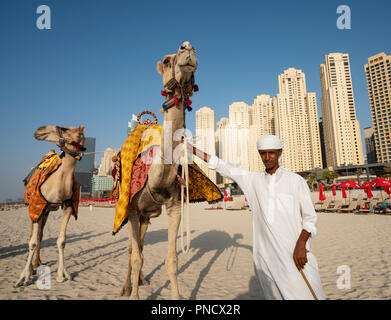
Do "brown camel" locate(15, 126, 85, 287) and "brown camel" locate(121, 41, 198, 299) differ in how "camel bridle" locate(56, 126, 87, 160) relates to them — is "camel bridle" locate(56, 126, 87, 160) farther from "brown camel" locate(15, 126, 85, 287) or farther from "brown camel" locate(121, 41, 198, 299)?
"brown camel" locate(121, 41, 198, 299)

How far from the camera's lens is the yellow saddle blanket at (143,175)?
333 cm

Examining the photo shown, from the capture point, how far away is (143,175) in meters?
3.40

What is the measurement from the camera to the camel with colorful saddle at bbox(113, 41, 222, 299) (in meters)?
2.90

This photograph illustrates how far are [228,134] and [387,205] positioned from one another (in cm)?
8173

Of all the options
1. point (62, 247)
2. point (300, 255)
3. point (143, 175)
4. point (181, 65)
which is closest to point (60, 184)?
point (62, 247)

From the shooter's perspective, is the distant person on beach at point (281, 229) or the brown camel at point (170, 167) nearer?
the distant person on beach at point (281, 229)

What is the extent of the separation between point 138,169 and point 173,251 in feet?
4.60

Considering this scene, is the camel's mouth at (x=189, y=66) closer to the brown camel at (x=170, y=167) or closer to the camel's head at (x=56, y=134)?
the brown camel at (x=170, y=167)

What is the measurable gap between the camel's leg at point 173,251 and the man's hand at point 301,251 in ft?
6.35

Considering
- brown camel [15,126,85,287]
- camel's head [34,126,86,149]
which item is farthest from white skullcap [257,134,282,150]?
camel's head [34,126,86,149]

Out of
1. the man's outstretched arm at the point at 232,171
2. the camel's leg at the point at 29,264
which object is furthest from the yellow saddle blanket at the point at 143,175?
the camel's leg at the point at 29,264

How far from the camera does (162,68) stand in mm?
3188
